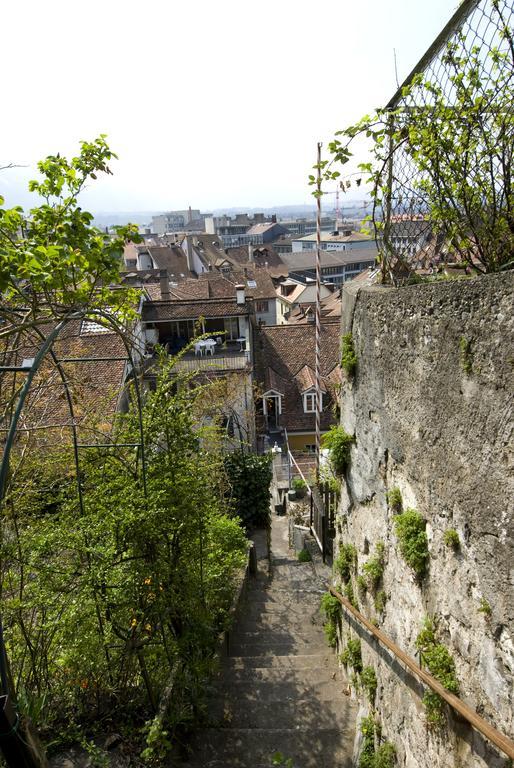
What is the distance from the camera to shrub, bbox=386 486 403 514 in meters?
4.84

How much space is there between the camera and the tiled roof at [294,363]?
23844 millimetres

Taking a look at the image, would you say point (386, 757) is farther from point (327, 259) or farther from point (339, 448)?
point (327, 259)

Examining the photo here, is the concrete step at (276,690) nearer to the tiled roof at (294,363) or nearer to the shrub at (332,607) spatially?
the shrub at (332,607)

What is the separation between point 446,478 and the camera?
389 centimetres

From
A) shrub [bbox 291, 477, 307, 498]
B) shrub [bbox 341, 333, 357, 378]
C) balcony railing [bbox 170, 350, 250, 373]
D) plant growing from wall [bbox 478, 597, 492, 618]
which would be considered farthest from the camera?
balcony railing [bbox 170, 350, 250, 373]

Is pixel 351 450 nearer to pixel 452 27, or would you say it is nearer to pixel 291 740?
pixel 291 740

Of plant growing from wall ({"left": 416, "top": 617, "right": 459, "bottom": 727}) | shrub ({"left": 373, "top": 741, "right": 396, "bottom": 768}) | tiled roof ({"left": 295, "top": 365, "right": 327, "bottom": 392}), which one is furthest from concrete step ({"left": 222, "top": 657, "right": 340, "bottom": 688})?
tiled roof ({"left": 295, "top": 365, "right": 327, "bottom": 392})

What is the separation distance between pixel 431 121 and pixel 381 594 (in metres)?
4.55

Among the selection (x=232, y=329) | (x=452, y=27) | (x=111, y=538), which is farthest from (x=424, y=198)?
(x=232, y=329)

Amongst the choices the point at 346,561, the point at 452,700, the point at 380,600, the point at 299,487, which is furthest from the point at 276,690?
the point at 299,487

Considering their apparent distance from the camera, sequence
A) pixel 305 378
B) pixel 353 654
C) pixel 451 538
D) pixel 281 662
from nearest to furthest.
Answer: pixel 451 538 < pixel 353 654 < pixel 281 662 < pixel 305 378

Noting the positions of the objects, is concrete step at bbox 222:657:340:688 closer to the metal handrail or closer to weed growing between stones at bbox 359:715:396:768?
weed growing between stones at bbox 359:715:396:768

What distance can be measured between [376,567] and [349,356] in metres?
2.36

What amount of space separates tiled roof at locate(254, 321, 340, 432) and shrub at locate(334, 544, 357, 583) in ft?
52.0
